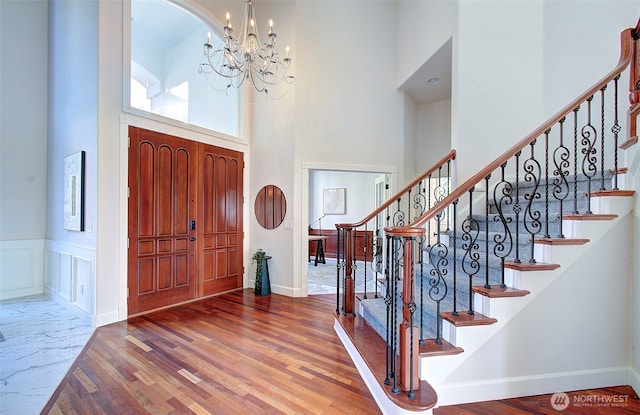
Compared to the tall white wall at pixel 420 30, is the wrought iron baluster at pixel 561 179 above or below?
below

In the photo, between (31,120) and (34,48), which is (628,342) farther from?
(34,48)

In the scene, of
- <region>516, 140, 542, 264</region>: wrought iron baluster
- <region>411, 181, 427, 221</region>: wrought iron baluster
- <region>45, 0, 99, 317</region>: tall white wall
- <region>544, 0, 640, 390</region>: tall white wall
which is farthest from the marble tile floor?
<region>544, 0, 640, 390</region>: tall white wall

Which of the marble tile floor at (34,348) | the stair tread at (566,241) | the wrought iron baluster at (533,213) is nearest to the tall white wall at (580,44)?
the wrought iron baluster at (533,213)

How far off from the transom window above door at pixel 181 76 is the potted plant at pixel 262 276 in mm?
2252

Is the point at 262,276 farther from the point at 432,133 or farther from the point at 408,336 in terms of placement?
the point at 432,133

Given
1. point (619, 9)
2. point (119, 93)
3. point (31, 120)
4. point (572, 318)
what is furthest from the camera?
point (31, 120)

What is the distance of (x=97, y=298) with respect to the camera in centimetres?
348

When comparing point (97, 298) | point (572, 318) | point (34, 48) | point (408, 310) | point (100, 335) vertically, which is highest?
point (34, 48)

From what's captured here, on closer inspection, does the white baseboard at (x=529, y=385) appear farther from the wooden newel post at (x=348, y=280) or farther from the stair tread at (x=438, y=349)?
the wooden newel post at (x=348, y=280)

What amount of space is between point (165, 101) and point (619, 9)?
20.7ft

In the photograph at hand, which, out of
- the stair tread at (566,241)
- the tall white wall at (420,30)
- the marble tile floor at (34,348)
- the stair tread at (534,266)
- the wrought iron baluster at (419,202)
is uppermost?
the tall white wall at (420,30)

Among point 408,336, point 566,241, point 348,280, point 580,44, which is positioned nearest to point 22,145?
point 348,280

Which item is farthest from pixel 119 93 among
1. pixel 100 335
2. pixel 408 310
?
pixel 408 310

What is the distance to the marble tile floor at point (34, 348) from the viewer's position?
2.17 m
